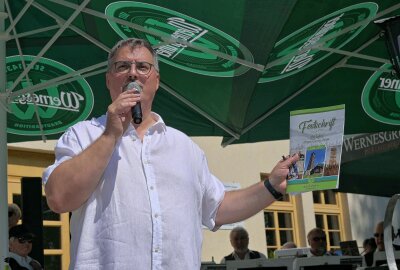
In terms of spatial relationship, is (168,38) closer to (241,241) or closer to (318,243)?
(241,241)

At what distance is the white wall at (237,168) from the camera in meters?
14.1

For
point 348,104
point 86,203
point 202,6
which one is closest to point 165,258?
point 86,203

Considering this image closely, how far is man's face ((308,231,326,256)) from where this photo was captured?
9688 mm

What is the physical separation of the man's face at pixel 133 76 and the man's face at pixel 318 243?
7.69m

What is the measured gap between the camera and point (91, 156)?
2.09m

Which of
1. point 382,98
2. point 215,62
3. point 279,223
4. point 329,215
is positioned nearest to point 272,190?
point 215,62

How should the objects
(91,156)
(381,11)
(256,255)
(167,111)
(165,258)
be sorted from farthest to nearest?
(256,255) → (167,111) → (381,11) → (165,258) → (91,156)

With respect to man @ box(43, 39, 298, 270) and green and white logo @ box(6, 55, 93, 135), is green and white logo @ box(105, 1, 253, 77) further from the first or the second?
man @ box(43, 39, 298, 270)

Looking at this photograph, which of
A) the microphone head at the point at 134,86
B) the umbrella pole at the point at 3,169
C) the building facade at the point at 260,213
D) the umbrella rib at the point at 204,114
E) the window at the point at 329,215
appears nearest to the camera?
the microphone head at the point at 134,86

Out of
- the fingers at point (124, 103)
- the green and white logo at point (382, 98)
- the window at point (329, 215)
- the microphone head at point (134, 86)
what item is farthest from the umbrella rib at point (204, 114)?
the window at point (329, 215)

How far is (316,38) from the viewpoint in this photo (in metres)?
6.25

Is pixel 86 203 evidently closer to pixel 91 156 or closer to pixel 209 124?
Answer: pixel 91 156

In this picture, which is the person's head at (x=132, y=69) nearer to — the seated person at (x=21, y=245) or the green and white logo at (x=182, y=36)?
the green and white logo at (x=182, y=36)

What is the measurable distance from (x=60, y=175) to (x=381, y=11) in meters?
4.75
